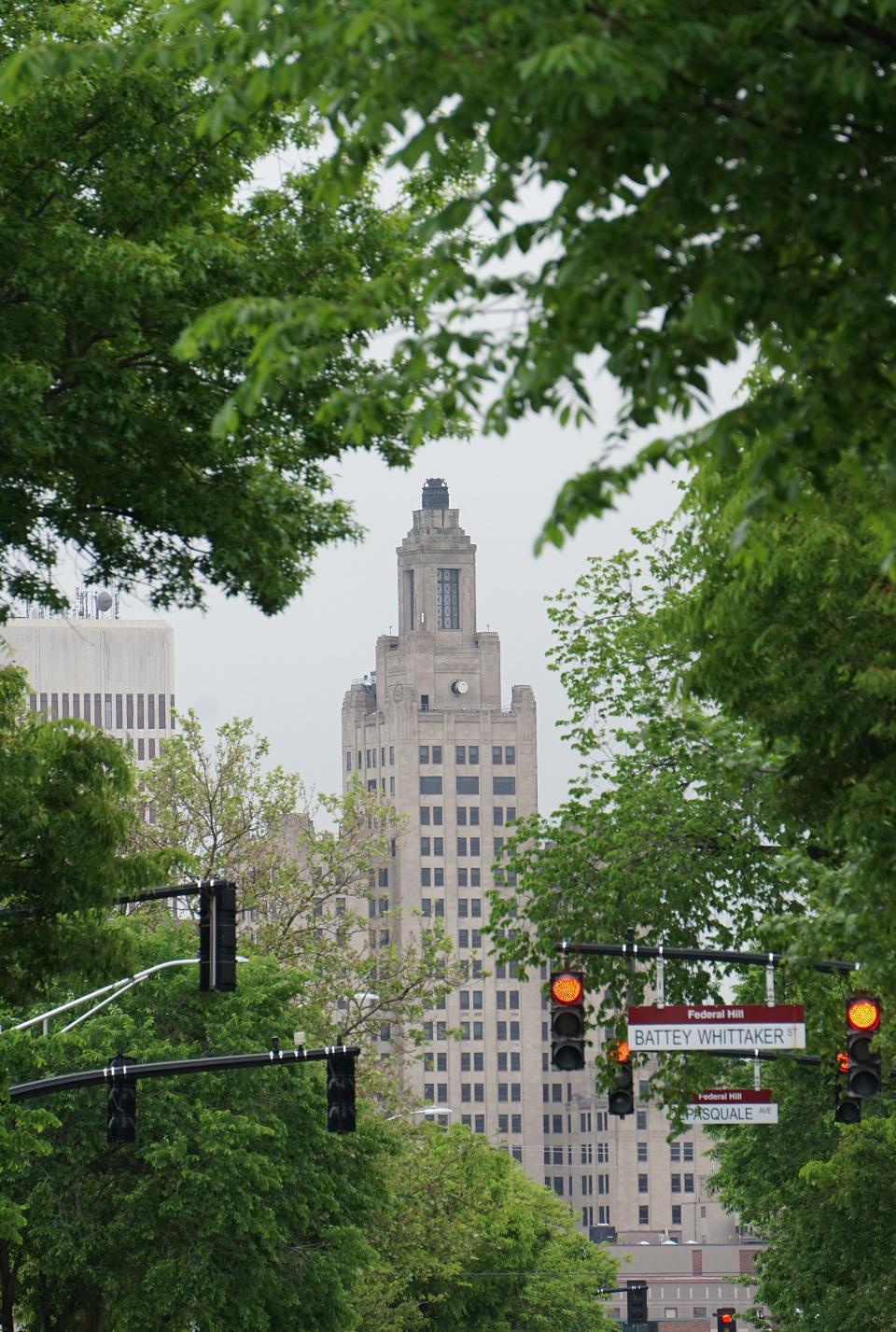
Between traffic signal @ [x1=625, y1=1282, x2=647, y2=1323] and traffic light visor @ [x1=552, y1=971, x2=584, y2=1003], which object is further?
traffic signal @ [x1=625, y1=1282, x2=647, y2=1323]

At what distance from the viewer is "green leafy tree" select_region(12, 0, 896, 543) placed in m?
7.48

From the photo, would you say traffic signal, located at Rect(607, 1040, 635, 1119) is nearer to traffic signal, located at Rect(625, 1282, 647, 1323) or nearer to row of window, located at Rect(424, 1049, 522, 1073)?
traffic signal, located at Rect(625, 1282, 647, 1323)

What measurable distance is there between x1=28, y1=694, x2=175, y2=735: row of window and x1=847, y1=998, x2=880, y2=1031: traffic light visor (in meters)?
164

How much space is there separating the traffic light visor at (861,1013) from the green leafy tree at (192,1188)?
1886cm

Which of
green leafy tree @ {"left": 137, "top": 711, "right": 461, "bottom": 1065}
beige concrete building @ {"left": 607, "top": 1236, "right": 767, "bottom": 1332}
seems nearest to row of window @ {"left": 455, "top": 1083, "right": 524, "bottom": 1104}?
beige concrete building @ {"left": 607, "top": 1236, "right": 767, "bottom": 1332}

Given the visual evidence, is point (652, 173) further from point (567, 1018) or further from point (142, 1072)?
point (142, 1072)

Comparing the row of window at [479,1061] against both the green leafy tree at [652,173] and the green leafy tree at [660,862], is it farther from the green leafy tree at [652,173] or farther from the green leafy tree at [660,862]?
the green leafy tree at [652,173]

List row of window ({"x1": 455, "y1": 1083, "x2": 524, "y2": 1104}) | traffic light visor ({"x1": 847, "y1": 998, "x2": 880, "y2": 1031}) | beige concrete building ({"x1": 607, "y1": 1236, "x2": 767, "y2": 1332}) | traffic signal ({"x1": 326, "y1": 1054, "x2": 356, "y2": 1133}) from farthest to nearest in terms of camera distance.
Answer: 1. row of window ({"x1": 455, "y1": 1083, "x2": 524, "y2": 1104})
2. beige concrete building ({"x1": 607, "y1": 1236, "x2": 767, "y2": 1332})
3. traffic signal ({"x1": 326, "y1": 1054, "x2": 356, "y2": 1133})
4. traffic light visor ({"x1": 847, "y1": 998, "x2": 880, "y2": 1031})

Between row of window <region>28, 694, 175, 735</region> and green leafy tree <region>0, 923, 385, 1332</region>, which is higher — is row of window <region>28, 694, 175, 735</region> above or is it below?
above

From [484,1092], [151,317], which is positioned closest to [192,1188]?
[151,317]

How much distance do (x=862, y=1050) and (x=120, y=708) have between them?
16772cm

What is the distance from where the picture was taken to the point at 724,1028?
23688 millimetres

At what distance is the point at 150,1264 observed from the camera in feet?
133

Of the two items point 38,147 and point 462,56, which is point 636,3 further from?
point 38,147
